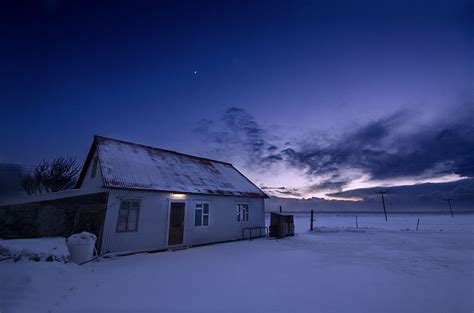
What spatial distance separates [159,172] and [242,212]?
24.4 ft

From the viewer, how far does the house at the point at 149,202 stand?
11445mm

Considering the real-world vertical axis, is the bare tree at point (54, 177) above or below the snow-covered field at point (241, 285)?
above

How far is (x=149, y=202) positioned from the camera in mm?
12766

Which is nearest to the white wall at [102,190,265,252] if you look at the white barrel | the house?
the house

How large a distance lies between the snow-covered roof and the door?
1035 millimetres

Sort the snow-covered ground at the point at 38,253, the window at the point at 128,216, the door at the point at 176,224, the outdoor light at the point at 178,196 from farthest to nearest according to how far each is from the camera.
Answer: the outdoor light at the point at 178,196
the door at the point at 176,224
the window at the point at 128,216
the snow-covered ground at the point at 38,253

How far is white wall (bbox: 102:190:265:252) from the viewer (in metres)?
11.3

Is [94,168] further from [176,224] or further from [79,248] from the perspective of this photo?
[79,248]

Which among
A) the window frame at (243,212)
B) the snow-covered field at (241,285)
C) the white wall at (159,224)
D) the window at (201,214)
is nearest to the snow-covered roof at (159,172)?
the white wall at (159,224)

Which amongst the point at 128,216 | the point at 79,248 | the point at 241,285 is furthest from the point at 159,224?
the point at 241,285

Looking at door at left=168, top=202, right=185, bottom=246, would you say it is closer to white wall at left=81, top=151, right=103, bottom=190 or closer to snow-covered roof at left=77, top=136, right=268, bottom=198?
snow-covered roof at left=77, top=136, right=268, bottom=198

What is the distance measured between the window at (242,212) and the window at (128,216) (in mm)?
8262

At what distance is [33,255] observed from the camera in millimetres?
9211

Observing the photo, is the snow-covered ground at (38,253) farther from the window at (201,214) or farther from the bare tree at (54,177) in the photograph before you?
the bare tree at (54,177)
